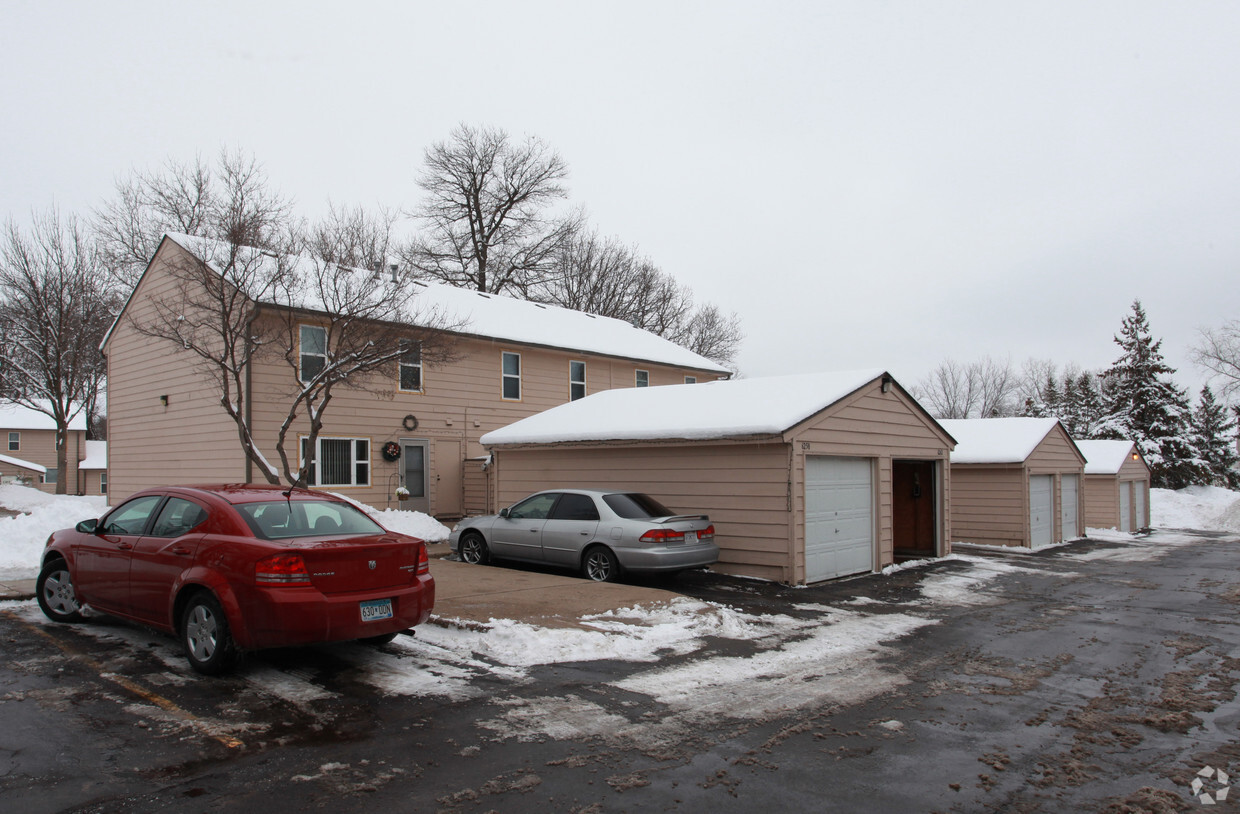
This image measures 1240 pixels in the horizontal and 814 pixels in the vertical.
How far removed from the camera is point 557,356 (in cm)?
2330

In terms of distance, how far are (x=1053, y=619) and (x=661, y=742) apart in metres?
6.95

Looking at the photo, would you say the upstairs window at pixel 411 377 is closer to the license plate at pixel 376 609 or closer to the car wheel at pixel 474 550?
the car wheel at pixel 474 550

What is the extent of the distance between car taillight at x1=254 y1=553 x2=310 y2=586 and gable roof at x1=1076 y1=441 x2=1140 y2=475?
25.9 metres

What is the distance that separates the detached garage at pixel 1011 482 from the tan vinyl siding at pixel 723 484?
10.2m

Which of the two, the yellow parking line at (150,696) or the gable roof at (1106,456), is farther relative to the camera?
the gable roof at (1106,456)

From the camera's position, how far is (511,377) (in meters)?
22.1

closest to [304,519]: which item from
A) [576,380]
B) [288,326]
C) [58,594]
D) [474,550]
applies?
[58,594]

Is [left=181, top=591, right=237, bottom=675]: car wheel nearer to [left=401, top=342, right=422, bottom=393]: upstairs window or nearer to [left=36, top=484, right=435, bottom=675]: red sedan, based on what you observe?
[left=36, top=484, right=435, bottom=675]: red sedan

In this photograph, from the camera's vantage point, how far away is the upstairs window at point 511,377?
72.1 feet

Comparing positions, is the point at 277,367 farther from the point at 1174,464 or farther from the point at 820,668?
the point at 1174,464

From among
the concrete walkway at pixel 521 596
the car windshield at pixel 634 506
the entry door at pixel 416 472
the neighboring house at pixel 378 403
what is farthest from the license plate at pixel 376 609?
the entry door at pixel 416 472

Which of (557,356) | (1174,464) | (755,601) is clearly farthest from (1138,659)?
(1174,464)

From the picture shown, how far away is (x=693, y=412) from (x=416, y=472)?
28.5 ft

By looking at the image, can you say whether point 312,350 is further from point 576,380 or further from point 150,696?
point 150,696
